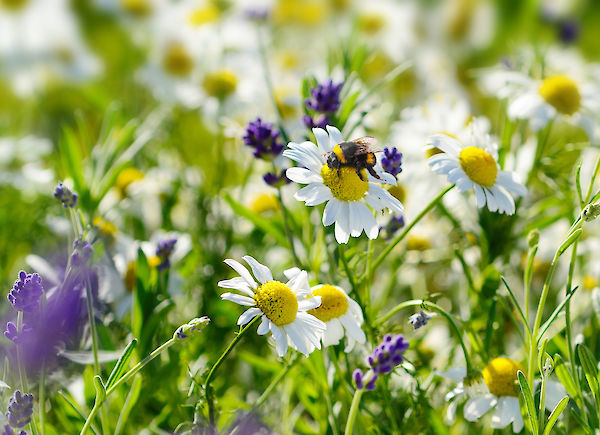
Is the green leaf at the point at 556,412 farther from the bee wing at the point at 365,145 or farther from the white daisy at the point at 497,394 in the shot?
the bee wing at the point at 365,145

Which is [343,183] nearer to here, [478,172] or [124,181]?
[478,172]

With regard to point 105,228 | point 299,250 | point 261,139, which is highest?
point 261,139

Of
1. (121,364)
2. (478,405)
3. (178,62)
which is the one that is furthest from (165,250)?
(178,62)

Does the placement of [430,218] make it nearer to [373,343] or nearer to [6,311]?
[373,343]

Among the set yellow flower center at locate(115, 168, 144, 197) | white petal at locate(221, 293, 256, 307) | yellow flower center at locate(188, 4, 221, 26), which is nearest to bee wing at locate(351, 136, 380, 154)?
white petal at locate(221, 293, 256, 307)

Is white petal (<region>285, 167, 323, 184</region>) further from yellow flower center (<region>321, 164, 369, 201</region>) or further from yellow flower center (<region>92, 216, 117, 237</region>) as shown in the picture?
yellow flower center (<region>92, 216, 117, 237</region>)

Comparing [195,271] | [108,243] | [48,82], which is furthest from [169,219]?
[48,82]
